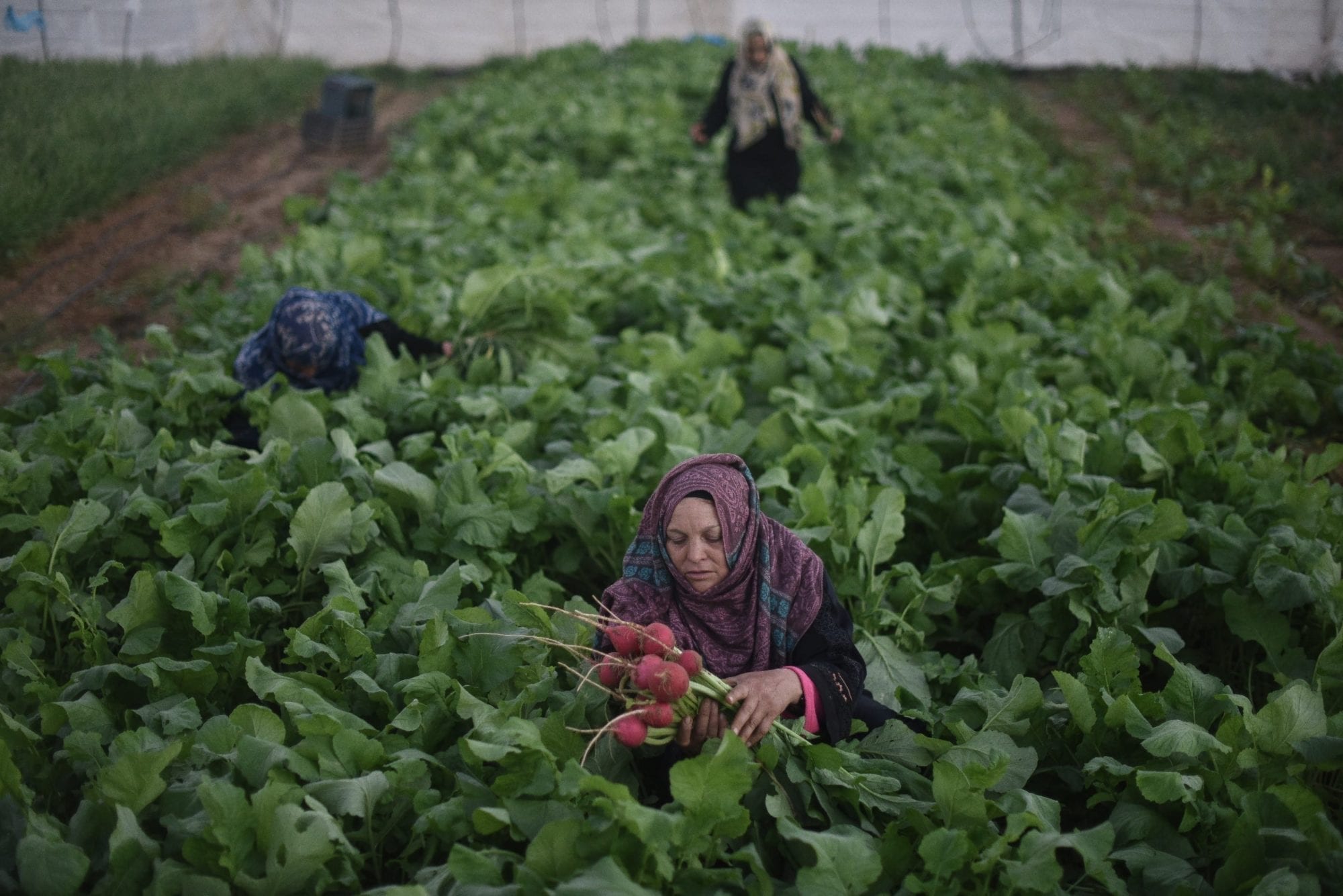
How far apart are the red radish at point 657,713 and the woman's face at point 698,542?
33 centimetres

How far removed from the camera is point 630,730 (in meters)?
2.10

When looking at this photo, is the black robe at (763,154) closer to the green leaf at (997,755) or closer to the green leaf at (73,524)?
the green leaf at (73,524)

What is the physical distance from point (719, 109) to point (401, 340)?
3.98m

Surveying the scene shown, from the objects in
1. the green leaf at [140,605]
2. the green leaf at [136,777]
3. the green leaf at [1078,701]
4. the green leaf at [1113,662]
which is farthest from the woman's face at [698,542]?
the green leaf at [140,605]

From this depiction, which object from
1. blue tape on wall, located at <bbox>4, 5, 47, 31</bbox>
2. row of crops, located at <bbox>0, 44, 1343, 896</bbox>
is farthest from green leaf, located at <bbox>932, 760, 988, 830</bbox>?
blue tape on wall, located at <bbox>4, 5, 47, 31</bbox>

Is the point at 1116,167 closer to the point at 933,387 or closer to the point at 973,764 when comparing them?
the point at 933,387

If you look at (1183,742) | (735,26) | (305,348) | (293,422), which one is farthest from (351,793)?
(735,26)

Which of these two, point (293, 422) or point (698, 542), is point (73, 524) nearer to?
point (293, 422)

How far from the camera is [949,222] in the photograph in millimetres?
7352

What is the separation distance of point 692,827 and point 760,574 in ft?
2.09

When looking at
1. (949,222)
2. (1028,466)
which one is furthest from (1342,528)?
(949,222)

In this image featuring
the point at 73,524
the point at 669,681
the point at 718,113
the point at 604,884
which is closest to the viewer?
the point at 604,884

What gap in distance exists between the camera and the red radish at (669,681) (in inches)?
82.4

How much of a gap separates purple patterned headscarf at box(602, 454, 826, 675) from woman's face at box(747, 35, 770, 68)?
563cm
